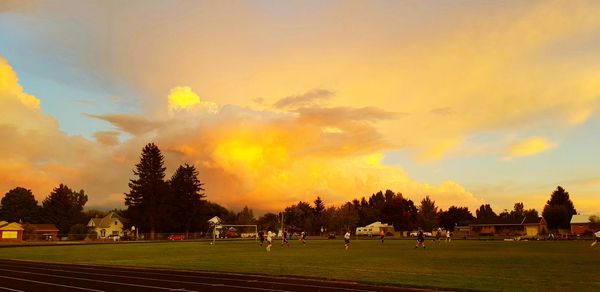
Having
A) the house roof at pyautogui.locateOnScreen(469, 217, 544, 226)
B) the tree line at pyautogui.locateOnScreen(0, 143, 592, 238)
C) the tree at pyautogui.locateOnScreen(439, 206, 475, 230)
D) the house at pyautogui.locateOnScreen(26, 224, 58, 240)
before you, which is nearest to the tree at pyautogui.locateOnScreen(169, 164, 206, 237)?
the tree line at pyautogui.locateOnScreen(0, 143, 592, 238)

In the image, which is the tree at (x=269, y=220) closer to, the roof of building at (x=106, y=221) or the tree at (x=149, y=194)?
the roof of building at (x=106, y=221)

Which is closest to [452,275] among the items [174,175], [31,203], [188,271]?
[188,271]

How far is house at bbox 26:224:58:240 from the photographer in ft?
364

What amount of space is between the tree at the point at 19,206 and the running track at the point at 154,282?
13503 cm

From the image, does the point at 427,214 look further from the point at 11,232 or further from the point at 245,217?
the point at 11,232

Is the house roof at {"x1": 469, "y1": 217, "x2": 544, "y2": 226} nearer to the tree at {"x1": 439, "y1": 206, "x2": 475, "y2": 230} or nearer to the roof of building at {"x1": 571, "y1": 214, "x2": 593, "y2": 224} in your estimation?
the roof of building at {"x1": 571, "y1": 214, "x2": 593, "y2": 224}

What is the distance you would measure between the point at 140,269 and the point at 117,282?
6.72 m

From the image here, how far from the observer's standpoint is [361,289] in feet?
61.2

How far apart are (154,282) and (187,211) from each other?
97179 millimetres

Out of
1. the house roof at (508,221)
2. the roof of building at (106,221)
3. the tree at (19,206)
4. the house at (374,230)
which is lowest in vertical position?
the house at (374,230)

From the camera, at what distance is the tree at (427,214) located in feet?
493

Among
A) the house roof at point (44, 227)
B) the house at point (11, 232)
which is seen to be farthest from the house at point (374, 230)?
the house at point (11, 232)

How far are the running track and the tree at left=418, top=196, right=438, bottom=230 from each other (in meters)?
132

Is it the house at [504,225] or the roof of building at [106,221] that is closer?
the house at [504,225]
